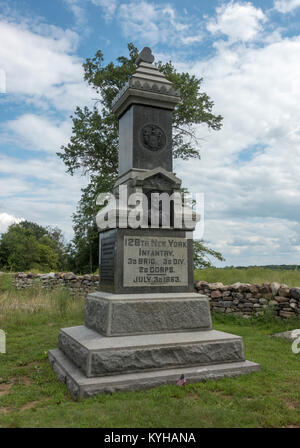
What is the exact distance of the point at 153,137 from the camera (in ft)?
19.5

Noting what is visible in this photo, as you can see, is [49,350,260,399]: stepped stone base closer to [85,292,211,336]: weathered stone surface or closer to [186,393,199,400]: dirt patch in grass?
[186,393,199,400]: dirt patch in grass

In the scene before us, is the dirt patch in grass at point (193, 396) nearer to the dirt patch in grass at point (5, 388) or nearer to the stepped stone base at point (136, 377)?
the stepped stone base at point (136, 377)

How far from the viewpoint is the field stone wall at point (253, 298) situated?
8336 mm

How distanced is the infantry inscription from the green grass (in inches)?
216

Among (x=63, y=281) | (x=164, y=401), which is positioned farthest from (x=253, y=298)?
(x=63, y=281)

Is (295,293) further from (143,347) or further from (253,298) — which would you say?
(143,347)

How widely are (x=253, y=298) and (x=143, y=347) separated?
18.0 ft

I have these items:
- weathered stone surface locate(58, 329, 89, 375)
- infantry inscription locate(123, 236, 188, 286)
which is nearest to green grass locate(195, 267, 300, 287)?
infantry inscription locate(123, 236, 188, 286)

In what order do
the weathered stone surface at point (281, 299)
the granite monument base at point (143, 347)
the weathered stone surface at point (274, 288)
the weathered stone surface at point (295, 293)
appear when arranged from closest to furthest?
1. the granite monument base at point (143, 347)
2. the weathered stone surface at point (295, 293)
3. the weathered stone surface at point (281, 299)
4. the weathered stone surface at point (274, 288)

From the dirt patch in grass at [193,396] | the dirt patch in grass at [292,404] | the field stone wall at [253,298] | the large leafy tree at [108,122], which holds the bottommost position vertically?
the dirt patch in grass at [292,404]

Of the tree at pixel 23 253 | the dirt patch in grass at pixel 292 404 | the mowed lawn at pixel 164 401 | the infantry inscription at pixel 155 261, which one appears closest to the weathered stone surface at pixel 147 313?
the infantry inscription at pixel 155 261

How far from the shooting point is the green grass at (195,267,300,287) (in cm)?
1066
